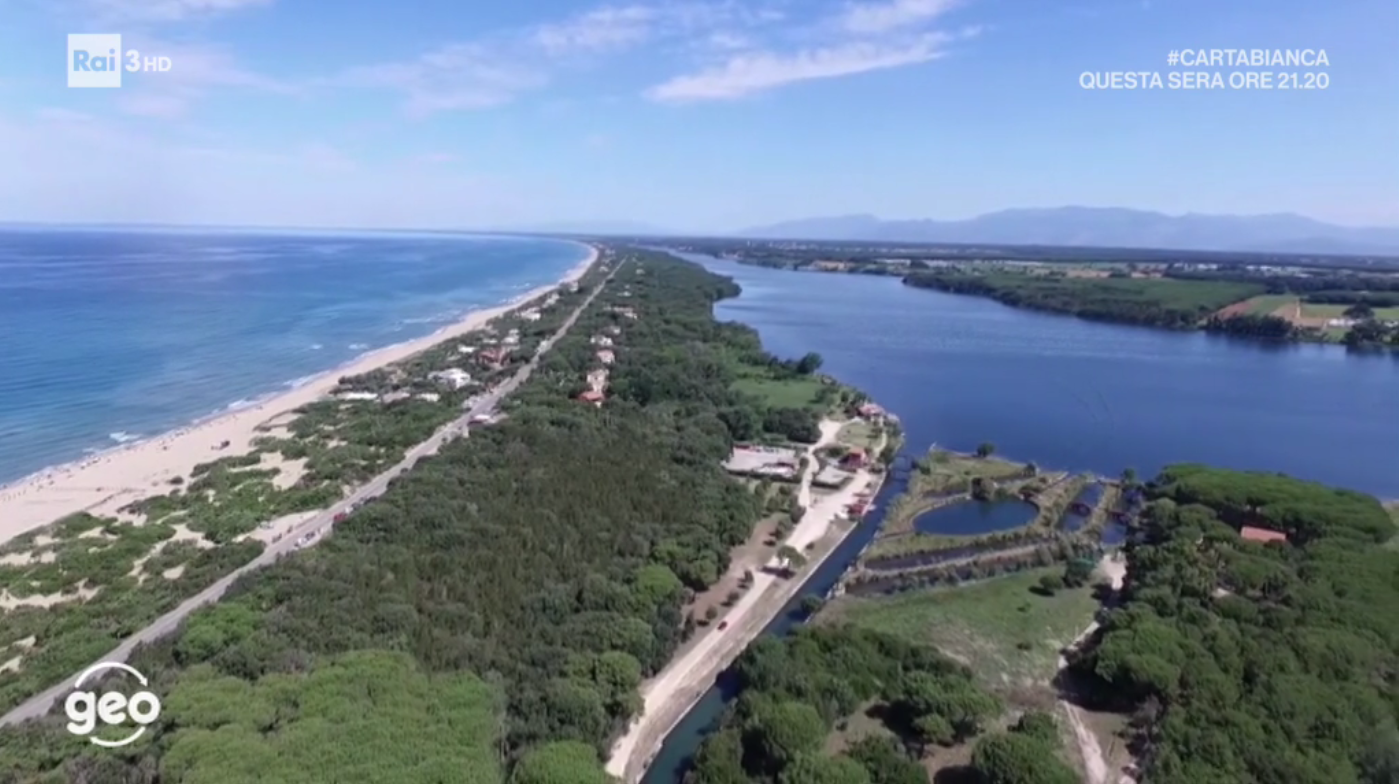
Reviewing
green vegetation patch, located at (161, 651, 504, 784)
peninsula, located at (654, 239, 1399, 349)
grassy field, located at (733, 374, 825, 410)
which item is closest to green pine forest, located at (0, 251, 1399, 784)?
green vegetation patch, located at (161, 651, 504, 784)

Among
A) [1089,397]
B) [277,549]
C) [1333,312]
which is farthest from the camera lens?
[1333,312]

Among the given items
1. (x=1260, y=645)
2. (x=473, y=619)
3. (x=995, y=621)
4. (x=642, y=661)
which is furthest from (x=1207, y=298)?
(x=473, y=619)

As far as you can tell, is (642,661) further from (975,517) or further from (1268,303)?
(1268,303)

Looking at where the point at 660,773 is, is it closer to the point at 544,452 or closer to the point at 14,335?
the point at 544,452

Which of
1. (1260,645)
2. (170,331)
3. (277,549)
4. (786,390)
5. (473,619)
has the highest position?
(170,331)

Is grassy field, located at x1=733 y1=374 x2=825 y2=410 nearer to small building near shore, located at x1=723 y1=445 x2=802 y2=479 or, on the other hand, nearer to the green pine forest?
small building near shore, located at x1=723 y1=445 x2=802 y2=479

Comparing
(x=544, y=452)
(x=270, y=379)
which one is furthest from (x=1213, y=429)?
(x=270, y=379)
